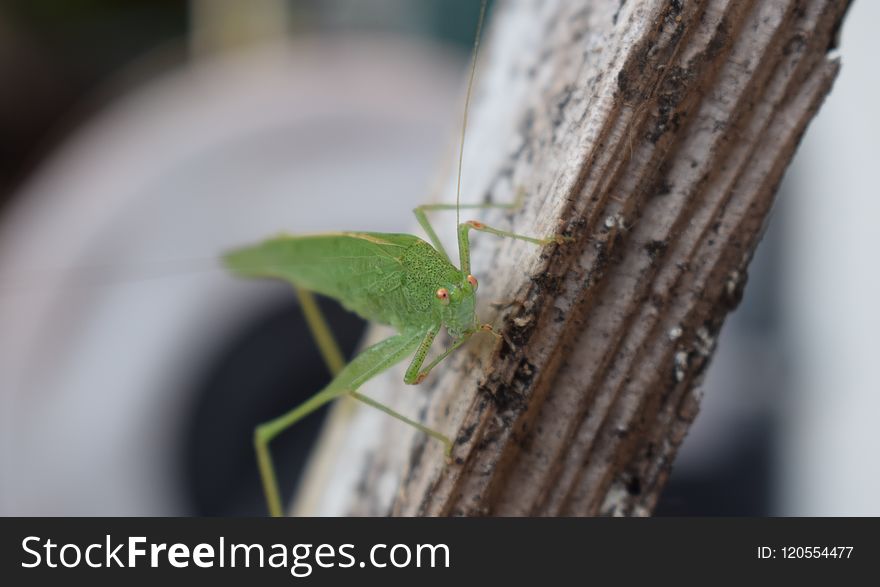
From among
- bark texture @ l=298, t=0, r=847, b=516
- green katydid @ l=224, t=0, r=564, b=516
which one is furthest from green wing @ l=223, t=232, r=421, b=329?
bark texture @ l=298, t=0, r=847, b=516

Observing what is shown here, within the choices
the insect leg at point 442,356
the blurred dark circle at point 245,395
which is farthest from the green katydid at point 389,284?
the blurred dark circle at point 245,395

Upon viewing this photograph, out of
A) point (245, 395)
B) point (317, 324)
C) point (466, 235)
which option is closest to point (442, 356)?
point (466, 235)

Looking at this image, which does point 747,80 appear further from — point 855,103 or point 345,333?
point 855,103

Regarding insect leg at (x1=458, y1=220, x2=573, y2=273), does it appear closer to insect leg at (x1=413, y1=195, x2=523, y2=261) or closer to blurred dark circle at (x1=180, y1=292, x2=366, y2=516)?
insect leg at (x1=413, y1=195, x2=523, y2=261)

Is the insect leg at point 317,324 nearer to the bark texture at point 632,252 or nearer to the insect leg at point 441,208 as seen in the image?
the insect leg at point 441,208

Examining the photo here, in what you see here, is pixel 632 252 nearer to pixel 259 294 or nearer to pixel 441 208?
pixel 441 208
